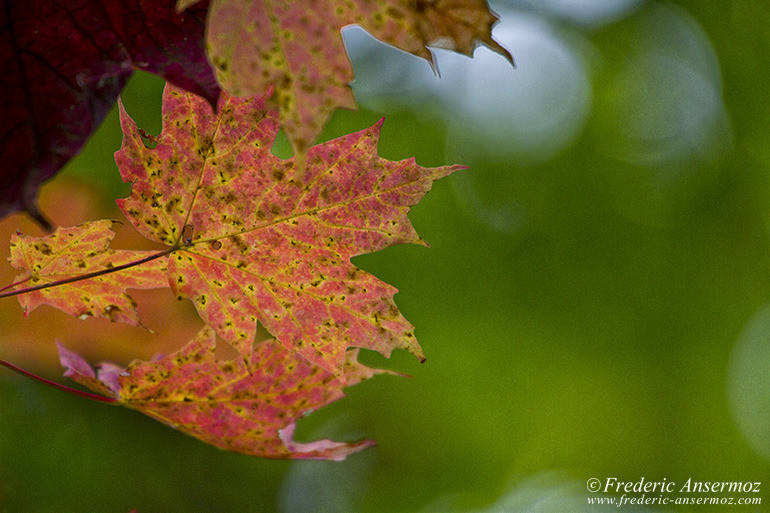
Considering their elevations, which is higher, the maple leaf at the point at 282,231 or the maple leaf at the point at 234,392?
the maple leaf at the point at 282,231

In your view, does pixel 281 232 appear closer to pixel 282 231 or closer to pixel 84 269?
pixel 282 231

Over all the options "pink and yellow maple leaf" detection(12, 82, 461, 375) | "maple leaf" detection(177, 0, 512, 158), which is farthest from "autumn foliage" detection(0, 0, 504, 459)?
"maple leaf" detection(177, 0, 512, 158)

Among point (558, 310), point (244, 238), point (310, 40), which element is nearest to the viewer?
point (310, 40)

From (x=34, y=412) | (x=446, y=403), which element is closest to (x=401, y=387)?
(x=446, y=403)

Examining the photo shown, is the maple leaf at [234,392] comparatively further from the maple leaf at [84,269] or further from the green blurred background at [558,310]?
the green blurred background at [558,310]

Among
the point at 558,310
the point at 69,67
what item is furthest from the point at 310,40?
the point at 558,310

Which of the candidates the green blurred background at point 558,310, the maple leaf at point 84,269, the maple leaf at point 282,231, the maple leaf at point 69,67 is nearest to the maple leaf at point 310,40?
the maple leaf at point 69,67
